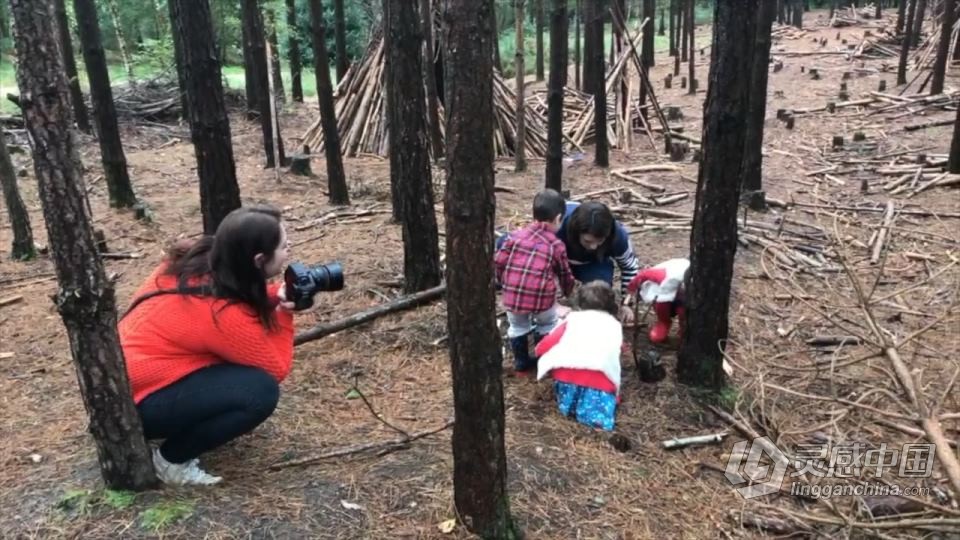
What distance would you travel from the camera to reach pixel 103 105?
8773 mm

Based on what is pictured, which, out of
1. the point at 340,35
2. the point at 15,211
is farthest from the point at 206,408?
the point at 340,35

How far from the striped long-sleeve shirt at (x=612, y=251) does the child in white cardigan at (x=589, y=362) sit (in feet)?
2.75

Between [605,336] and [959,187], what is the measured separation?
24.9ft

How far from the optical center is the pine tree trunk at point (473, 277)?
2.49 meters

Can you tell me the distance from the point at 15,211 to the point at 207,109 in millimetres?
3071

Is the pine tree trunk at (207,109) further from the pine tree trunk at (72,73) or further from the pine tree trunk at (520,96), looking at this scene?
the pine tree trunk at (72,73)

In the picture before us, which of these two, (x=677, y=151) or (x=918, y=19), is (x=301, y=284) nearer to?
(x=677, y=151)

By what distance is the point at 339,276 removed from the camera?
368cm

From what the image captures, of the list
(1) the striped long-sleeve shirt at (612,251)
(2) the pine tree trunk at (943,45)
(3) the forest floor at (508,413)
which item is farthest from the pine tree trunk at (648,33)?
(1) the striped long-sleeve shirt at (612,251)

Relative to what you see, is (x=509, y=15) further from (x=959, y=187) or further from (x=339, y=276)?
(x=339, y=276)

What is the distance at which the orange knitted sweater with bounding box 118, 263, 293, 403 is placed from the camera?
3223mm

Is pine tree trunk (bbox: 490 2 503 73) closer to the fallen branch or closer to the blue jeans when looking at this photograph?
the blue jeans

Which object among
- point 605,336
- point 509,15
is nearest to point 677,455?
point 605,336

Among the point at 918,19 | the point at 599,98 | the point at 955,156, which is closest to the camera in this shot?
the point at 955,156
